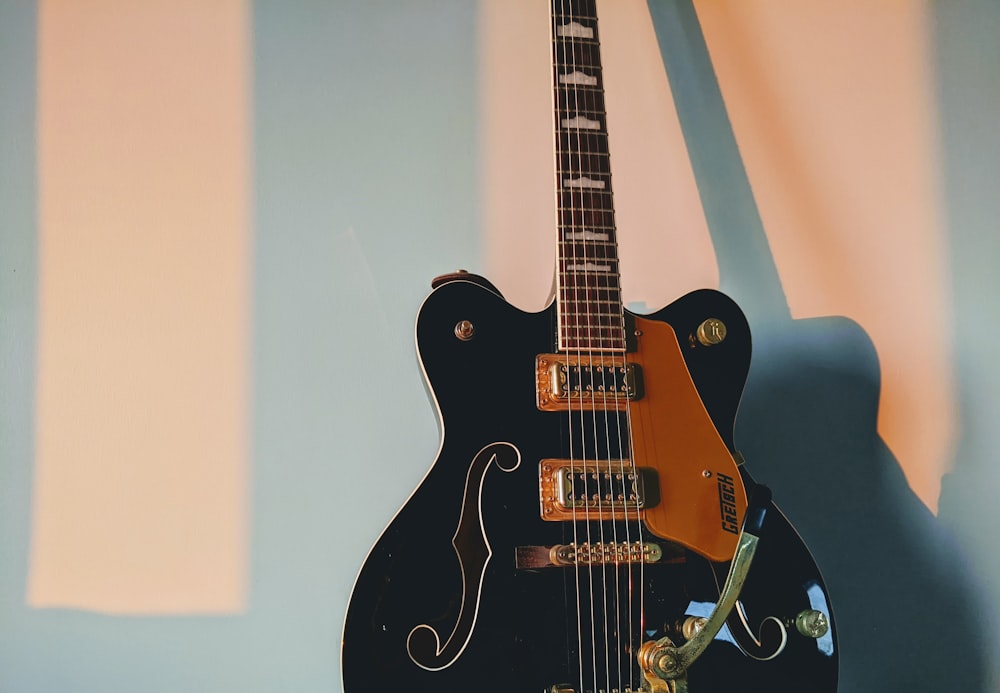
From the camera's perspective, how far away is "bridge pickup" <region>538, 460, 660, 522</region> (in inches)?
29.0

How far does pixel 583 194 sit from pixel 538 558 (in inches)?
14.7

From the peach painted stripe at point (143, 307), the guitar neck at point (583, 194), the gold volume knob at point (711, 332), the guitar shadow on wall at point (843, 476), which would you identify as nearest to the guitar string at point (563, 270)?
the guitar neck at point (583, 194)

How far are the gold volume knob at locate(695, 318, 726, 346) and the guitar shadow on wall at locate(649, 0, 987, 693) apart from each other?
Result: 0.71ft

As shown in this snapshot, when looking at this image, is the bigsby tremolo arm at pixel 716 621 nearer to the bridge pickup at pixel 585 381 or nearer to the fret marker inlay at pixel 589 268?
the bridge pickup at pixel 585 381

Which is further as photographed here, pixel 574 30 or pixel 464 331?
pixel 574 30

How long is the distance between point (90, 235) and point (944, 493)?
108cm

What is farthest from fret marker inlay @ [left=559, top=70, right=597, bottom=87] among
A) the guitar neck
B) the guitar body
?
the guitar body

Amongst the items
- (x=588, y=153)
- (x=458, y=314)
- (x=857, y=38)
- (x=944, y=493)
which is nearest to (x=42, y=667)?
(x=458, y=314)

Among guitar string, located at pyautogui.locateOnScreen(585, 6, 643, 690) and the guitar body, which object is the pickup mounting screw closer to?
the guitar body

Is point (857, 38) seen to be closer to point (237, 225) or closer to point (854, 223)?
point (854, 223)

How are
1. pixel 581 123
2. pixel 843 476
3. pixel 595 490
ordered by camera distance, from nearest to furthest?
pixel 595 490 < pixel 581 123 < pixel 843 476

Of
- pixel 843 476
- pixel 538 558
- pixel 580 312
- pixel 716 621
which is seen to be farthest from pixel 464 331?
pixel 843 476

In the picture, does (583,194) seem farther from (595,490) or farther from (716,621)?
(716,621)

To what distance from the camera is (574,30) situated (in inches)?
34.9
